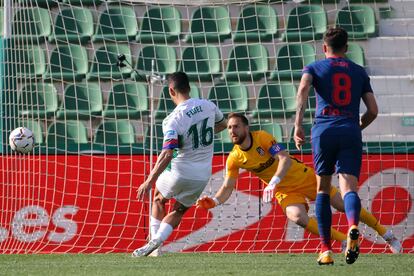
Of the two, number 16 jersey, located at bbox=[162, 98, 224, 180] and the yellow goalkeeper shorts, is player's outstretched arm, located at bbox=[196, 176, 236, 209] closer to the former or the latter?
number 16 jersey, located at bbox=[162, 98, 224, 180]

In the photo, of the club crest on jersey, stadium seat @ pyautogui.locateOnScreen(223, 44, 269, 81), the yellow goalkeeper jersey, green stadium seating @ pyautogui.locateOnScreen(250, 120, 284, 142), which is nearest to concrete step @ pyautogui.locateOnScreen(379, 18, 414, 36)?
stadium seat @ pyautogui.locateOnScreen(223, 44, 269, 81)

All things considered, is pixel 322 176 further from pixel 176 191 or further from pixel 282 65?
pixel 282 65

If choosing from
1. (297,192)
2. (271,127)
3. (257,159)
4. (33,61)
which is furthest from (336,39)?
(33,61)

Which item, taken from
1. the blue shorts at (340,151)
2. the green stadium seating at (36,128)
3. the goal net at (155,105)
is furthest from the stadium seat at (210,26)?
the blue shorts at (340,151)

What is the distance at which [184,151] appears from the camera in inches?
319

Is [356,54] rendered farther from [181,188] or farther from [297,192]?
[181,188]

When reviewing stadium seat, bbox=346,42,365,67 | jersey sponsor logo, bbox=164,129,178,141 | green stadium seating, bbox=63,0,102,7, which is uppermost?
green stadium seating, bbox=63,0,102,7

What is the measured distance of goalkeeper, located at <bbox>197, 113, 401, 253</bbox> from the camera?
8453 mm

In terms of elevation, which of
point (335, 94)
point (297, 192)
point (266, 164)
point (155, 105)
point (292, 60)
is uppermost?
point (292, 60)

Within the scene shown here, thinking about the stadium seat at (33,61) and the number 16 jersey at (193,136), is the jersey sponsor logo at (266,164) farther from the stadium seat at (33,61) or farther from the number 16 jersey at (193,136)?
the stadium seat at (33,61)

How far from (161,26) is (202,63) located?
0.85m

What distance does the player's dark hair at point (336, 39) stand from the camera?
6668 millimetres

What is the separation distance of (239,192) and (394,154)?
1.66m

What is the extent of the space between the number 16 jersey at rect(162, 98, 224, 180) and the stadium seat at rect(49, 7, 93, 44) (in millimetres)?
4865
